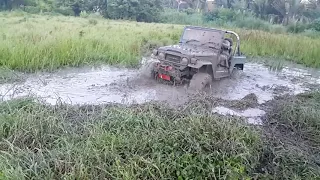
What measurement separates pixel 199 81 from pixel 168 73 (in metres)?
0.71

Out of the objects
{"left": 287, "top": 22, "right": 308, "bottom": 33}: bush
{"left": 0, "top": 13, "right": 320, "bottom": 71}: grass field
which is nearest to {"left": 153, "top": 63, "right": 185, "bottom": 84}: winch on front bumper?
{"left": 0, "top": 13, "right": 320, "bottom": 71}: grass field

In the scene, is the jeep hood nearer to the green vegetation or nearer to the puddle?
the puddle

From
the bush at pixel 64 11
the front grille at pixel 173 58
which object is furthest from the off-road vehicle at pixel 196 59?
the bush at pixel 64 11

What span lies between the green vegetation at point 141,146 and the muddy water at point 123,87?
1.38 meters

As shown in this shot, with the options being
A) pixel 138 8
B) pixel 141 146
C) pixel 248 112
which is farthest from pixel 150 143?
pixel 138 8

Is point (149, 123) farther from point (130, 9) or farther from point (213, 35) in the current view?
point (130, 9)

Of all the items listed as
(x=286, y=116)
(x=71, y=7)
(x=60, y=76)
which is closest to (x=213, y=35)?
(x=286, y=116)

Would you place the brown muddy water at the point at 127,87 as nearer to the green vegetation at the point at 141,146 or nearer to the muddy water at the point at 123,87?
the muddy water at the point at 123,87

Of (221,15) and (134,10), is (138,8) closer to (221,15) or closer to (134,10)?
(134,10)

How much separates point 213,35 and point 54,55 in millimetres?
4368

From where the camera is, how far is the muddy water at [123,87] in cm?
658

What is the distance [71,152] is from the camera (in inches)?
147

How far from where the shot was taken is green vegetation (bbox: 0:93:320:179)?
11.7 feet

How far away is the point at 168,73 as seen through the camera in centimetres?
716
